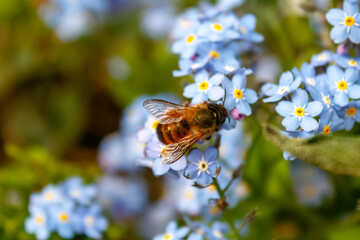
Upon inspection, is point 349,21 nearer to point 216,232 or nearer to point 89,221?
point 216,232

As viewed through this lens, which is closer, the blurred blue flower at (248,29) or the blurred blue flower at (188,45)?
the blurred blue flower at (188,45)

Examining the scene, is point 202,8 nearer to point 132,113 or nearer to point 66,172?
point 132,113

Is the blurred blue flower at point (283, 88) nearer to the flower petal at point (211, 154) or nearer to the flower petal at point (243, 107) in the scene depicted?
the flower petal at point (243, 107)

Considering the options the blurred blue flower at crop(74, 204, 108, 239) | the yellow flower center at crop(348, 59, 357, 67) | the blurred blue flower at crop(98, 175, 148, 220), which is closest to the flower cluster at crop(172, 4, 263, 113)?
the yellow flower center at crop(348, 59, 357, 67)

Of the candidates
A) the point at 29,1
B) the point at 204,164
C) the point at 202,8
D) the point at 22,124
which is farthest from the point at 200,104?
the point at 29,1

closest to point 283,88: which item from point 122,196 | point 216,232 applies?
point 216,232

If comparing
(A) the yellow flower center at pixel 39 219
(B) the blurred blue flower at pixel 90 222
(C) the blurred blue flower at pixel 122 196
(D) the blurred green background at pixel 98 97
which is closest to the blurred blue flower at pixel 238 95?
(D) the blurred green background at pixel 98 97
